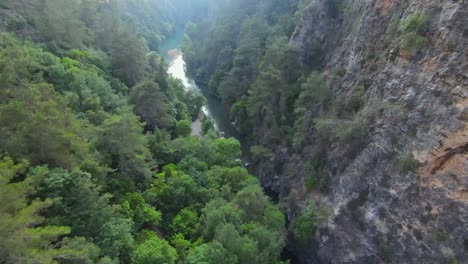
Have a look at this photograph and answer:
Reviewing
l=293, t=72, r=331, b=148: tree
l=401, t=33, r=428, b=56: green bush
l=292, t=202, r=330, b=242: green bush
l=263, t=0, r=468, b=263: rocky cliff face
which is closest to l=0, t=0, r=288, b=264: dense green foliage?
l=292, t=202, r=330, b=242: green bush

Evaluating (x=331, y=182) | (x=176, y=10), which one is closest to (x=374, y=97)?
(x=331, y=182)

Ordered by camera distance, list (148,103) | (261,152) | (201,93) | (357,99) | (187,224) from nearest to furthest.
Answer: (187,224) → (357,99) → (148,103) → (261,152) → (201,93)

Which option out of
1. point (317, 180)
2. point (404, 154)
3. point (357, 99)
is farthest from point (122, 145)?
point (357, 99)

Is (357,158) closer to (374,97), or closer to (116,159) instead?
(374,97)

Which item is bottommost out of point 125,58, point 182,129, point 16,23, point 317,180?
point 317,180

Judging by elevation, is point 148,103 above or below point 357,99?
above

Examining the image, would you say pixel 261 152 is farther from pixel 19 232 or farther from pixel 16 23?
pixel 19 232
